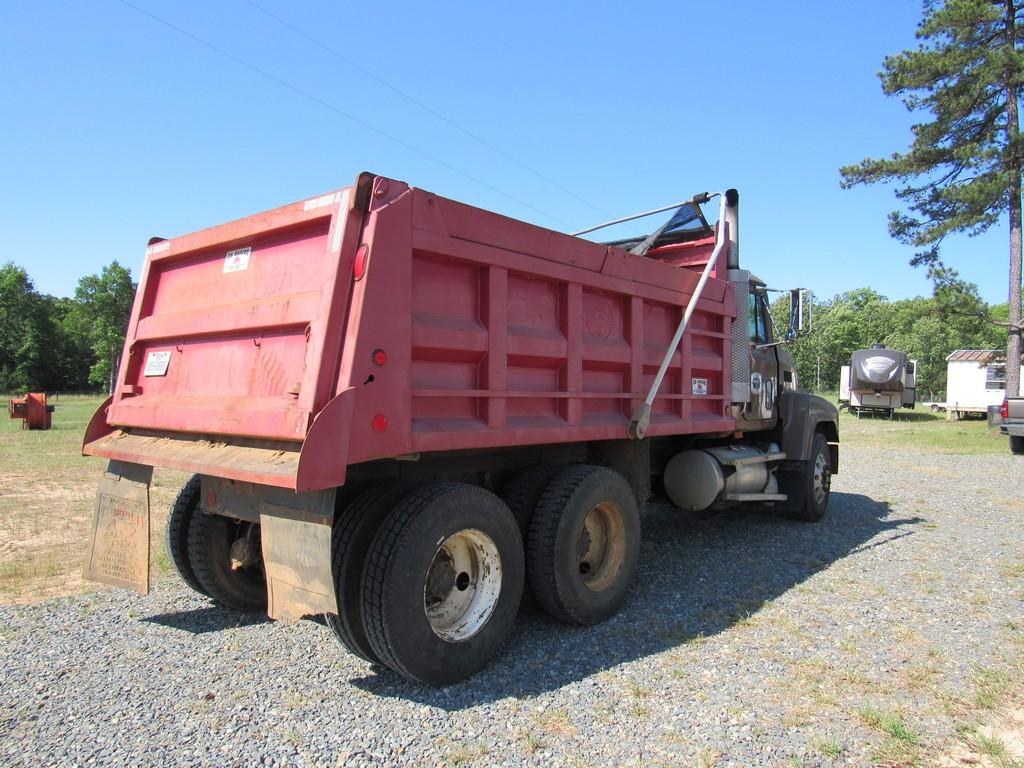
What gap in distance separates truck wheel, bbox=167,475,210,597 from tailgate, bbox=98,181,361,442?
63 cm

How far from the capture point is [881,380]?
26281mm

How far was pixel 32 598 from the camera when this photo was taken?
4.95 meters

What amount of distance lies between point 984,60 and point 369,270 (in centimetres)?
2279

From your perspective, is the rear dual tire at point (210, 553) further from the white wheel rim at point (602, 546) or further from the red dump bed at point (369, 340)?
the white wheel rim at point (602, 546)

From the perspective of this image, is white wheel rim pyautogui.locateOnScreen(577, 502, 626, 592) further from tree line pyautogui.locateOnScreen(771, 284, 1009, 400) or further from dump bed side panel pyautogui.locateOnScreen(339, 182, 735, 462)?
tree line pyautogui.locateOnScreen(771, 284, 1009, 400)

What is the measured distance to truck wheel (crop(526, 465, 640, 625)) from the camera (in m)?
4.22

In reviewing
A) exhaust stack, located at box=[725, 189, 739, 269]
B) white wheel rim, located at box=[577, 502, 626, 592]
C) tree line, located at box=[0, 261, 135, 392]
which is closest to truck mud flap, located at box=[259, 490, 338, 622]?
white wheel rim, located at box=[577, 502, 626, 592]

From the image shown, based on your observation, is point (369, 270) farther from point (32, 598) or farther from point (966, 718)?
point (32, 598)

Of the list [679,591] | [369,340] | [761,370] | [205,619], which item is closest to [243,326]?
[369,340]

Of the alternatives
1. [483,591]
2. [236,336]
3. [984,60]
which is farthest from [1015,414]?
[236,336]

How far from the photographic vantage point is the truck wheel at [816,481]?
297 inches

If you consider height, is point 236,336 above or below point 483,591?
above

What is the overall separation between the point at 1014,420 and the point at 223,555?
1743 centimetres

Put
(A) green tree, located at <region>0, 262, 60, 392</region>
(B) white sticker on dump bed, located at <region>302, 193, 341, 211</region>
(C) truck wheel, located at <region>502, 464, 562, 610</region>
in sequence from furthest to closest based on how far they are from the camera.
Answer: (A) green tree, located at <region>0, 262, 60, 392</region>
(C) truck wheel, located at <region>502, 464, 562, 610</region>
(B) white sticker on dump bed, located at <region>302, 193, 341, 211</region>
